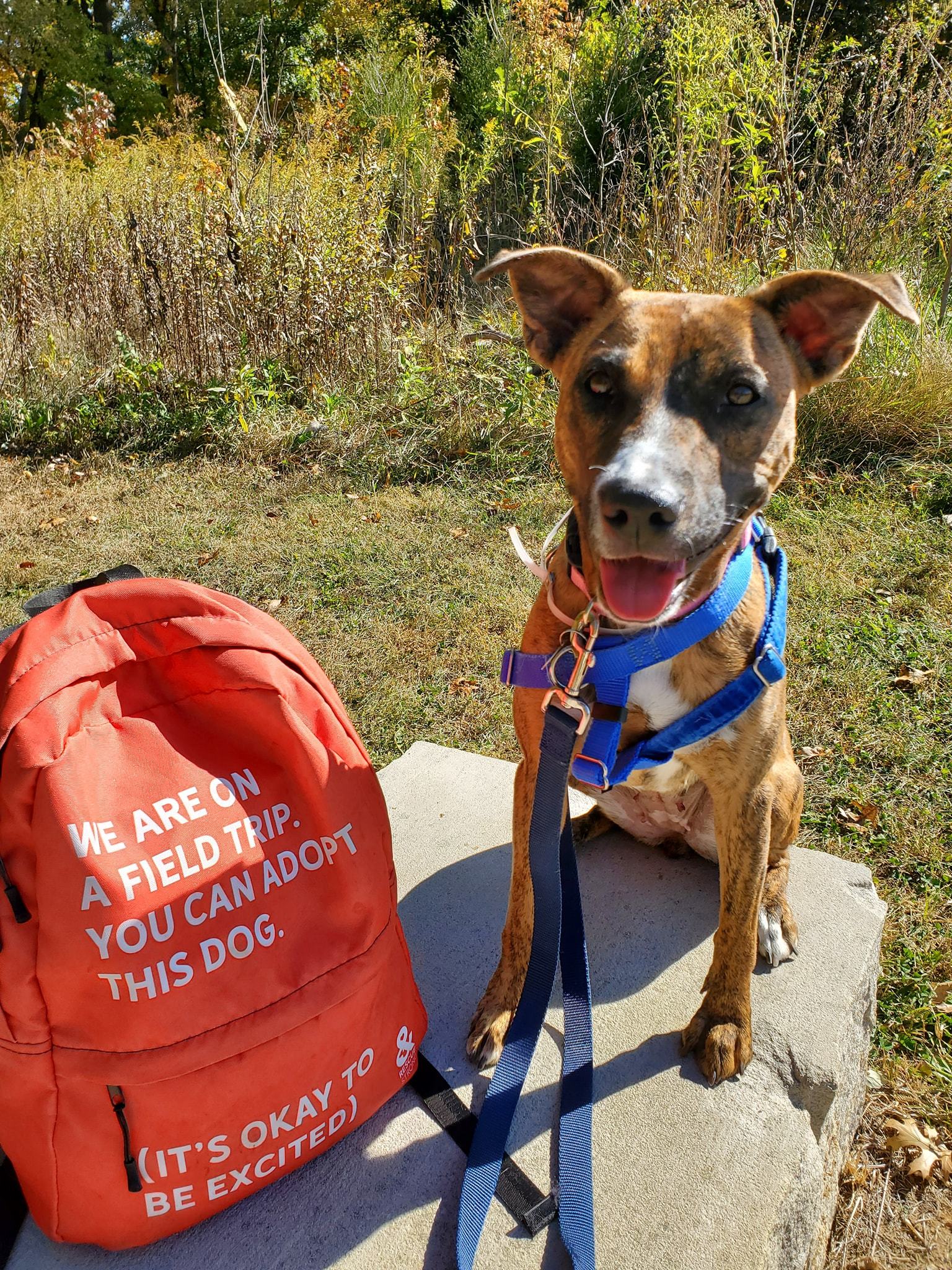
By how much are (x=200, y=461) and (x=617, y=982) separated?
5.58 meters

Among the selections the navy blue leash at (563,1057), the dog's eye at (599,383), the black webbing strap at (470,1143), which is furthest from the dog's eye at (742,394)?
the black webbing strap at (470,1143)

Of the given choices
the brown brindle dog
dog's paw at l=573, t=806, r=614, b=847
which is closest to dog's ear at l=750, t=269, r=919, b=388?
the brown brindle dog

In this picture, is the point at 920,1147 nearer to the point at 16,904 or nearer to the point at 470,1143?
the point at 470,1143

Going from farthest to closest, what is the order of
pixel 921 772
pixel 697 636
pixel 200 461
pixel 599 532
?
pixel 200 461 → pixel 921 772 → pixel 697 636 → pixel 599 532

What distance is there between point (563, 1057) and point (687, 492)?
1.41 m

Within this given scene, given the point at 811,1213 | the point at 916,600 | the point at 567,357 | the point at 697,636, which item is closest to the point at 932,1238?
the point at 811,1213

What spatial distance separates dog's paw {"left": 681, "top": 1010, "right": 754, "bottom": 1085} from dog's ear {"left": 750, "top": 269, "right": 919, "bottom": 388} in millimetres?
1604

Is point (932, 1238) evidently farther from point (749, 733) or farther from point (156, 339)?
point (156, 339)

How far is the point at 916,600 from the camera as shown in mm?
4793

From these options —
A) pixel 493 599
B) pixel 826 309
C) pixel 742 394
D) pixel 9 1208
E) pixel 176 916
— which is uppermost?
pixel 826 309

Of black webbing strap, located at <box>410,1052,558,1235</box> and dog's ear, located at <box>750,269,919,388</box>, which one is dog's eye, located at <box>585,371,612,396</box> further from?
black webbing strap, located at <box>410,1052,558,1235</box>

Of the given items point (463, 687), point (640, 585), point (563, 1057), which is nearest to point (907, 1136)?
point (563, 1057)

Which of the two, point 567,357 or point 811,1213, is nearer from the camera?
point 811,1213

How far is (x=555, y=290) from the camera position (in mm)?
2125
